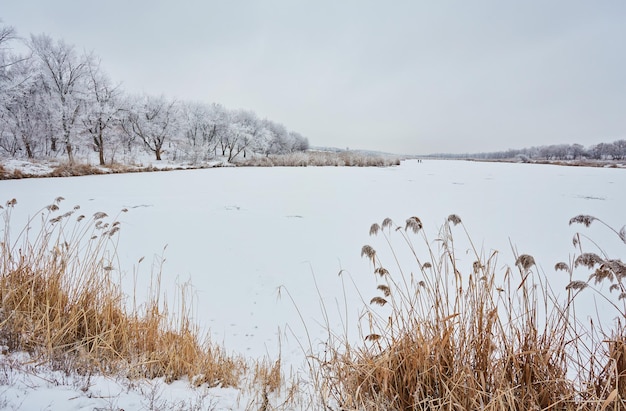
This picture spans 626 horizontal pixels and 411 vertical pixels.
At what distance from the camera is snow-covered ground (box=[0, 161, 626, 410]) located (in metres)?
1.33

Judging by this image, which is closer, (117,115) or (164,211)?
(164,211)

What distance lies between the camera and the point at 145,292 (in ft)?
10.2

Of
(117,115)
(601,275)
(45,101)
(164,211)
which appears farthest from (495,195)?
(45,101)

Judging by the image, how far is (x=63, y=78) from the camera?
713 inches

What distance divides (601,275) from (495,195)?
28.7ft

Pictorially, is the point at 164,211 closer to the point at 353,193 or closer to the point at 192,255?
the point at 192,255

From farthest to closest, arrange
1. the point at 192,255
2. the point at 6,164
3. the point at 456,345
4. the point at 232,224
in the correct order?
the point at 6,164 < the point at 232,224 < the point at 192,255 < the point at 456,345

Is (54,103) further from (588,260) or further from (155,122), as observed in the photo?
(588,260)

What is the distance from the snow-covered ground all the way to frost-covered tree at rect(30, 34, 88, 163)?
12.2 m

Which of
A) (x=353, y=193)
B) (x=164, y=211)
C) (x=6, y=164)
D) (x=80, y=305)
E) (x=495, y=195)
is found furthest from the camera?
(x=6, y=164)

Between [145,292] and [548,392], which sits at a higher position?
[548,392]

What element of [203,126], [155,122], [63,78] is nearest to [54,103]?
[63,78]

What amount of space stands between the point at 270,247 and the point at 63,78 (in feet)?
75.8

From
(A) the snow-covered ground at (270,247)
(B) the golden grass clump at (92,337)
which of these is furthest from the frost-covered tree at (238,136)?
(B) the golden grass clump at (92,337)
